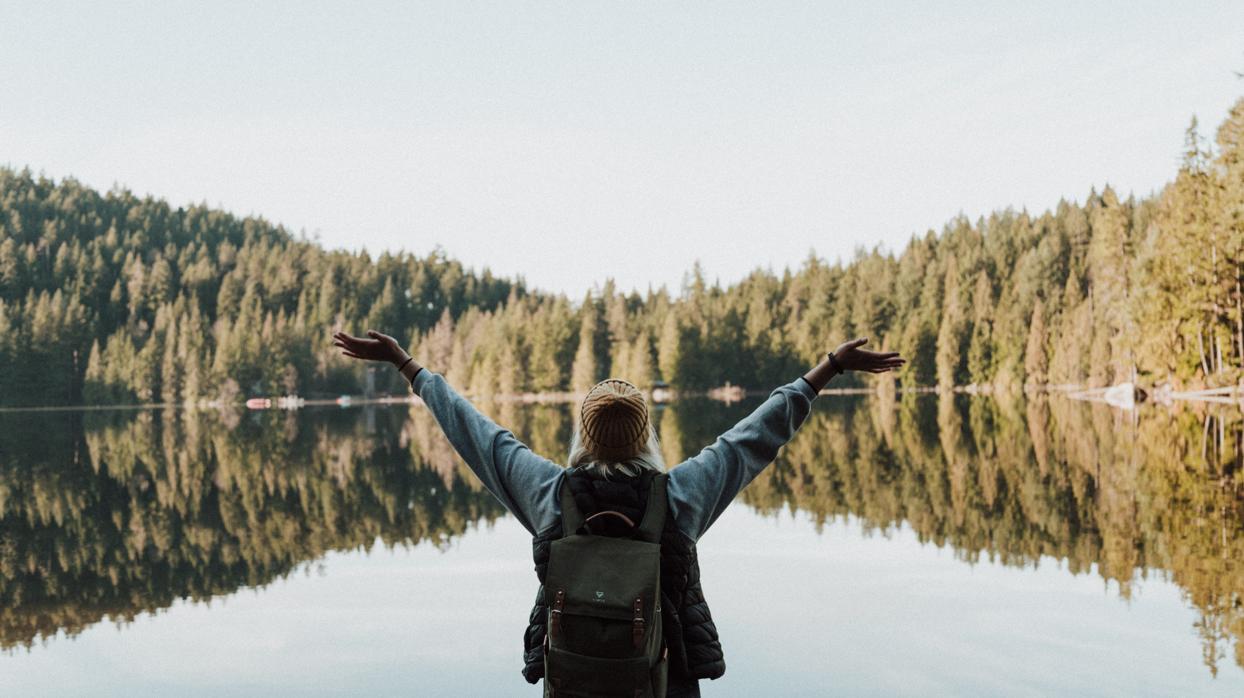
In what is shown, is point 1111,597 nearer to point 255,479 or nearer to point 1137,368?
point 255,479

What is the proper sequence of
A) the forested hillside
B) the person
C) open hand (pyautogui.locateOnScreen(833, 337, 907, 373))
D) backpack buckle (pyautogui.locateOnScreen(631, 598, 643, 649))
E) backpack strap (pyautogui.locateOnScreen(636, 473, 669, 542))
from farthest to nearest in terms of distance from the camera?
1. the forested hillside
2. open hand (pyautogui.locateOnScreen(833, 337, 907, 373))
3. the person
4. backpack strap (pyautogui.locateOnScreen(636, 473, 669, 542))
5. backpack buckle (pyautogui.locateOnScreen(631, 598, 643, 649))

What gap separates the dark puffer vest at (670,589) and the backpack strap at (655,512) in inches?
1.2

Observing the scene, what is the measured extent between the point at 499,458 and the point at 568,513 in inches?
18.0

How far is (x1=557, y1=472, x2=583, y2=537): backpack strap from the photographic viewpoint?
3.39 meters

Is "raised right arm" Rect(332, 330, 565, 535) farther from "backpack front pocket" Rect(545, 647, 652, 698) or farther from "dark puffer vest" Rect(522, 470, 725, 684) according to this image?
"backpack front pocket" Rect(545, 647, 652, 698)

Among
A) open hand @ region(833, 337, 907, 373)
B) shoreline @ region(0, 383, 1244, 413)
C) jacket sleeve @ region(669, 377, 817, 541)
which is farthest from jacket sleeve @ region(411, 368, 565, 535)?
shoreline @ region(0, 383, 1244, 413)

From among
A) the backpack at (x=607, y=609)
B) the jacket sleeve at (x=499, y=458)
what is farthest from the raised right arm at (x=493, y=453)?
the backpack at (x=607, y=609)

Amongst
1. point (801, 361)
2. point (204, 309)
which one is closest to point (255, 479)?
point (801, 361)

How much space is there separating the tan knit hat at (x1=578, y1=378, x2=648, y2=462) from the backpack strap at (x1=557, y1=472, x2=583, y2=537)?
145 millimetres

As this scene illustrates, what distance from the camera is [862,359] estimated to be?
4.01 m

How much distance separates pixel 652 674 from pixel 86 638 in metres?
8.44

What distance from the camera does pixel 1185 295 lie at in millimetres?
50156

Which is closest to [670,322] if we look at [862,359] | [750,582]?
[750,582]

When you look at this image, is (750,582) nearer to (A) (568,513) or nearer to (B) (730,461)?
(B) (730,461)
